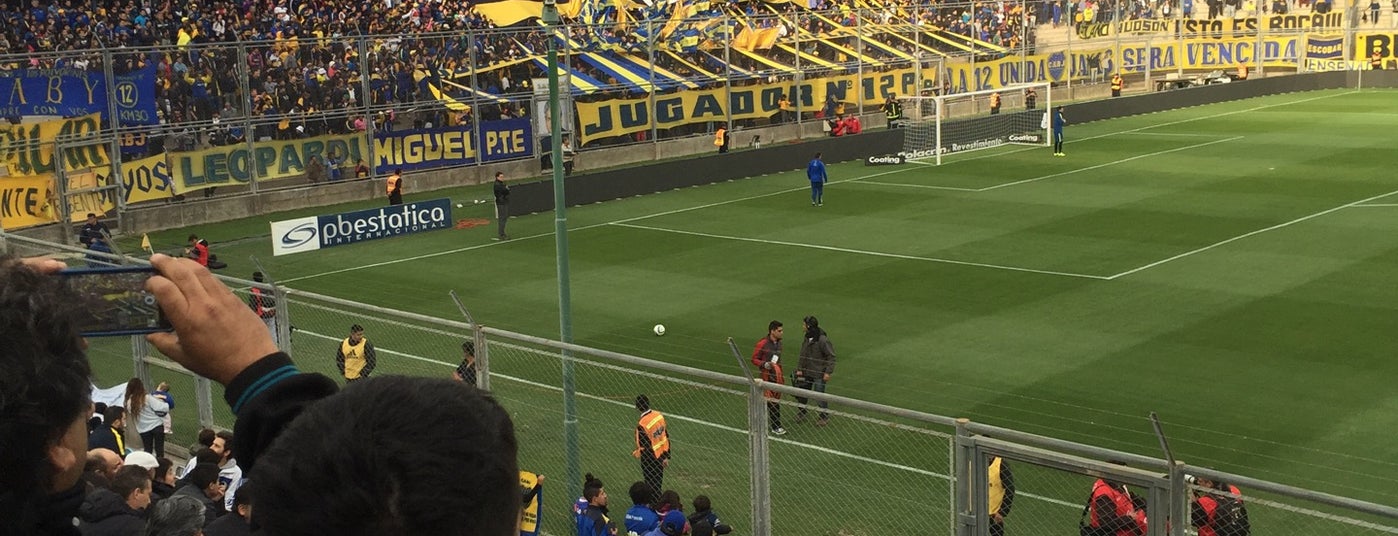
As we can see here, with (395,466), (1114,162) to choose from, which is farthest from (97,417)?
(1114,162)

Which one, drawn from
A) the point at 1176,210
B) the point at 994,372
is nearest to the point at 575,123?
the point at 1176,210

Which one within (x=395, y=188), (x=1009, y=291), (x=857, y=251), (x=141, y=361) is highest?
(x=141, y=361)

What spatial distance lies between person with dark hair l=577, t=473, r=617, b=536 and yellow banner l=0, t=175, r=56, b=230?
2435 cm

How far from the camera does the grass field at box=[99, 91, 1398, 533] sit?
18.2 metres

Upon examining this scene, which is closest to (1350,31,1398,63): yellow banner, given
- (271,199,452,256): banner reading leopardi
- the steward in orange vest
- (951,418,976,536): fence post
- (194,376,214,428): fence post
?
the steward in orange vest

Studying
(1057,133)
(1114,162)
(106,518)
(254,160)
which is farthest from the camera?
(1057,133)

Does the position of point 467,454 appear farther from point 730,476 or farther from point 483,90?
point 483,90

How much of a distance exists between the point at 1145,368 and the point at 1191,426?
2.92 meters

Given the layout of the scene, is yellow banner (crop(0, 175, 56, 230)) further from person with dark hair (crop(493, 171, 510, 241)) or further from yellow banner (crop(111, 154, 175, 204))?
person with dark hair (crop(493, 171, 510, 241))

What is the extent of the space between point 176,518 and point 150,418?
11332 millimetres

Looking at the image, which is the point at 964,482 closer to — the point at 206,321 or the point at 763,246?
the point at 206,321

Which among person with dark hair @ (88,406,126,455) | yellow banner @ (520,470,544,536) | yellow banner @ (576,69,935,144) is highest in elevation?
yellow banner @ (576,69,935,144)

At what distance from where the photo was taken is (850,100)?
57906mm

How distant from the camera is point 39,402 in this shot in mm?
2904
